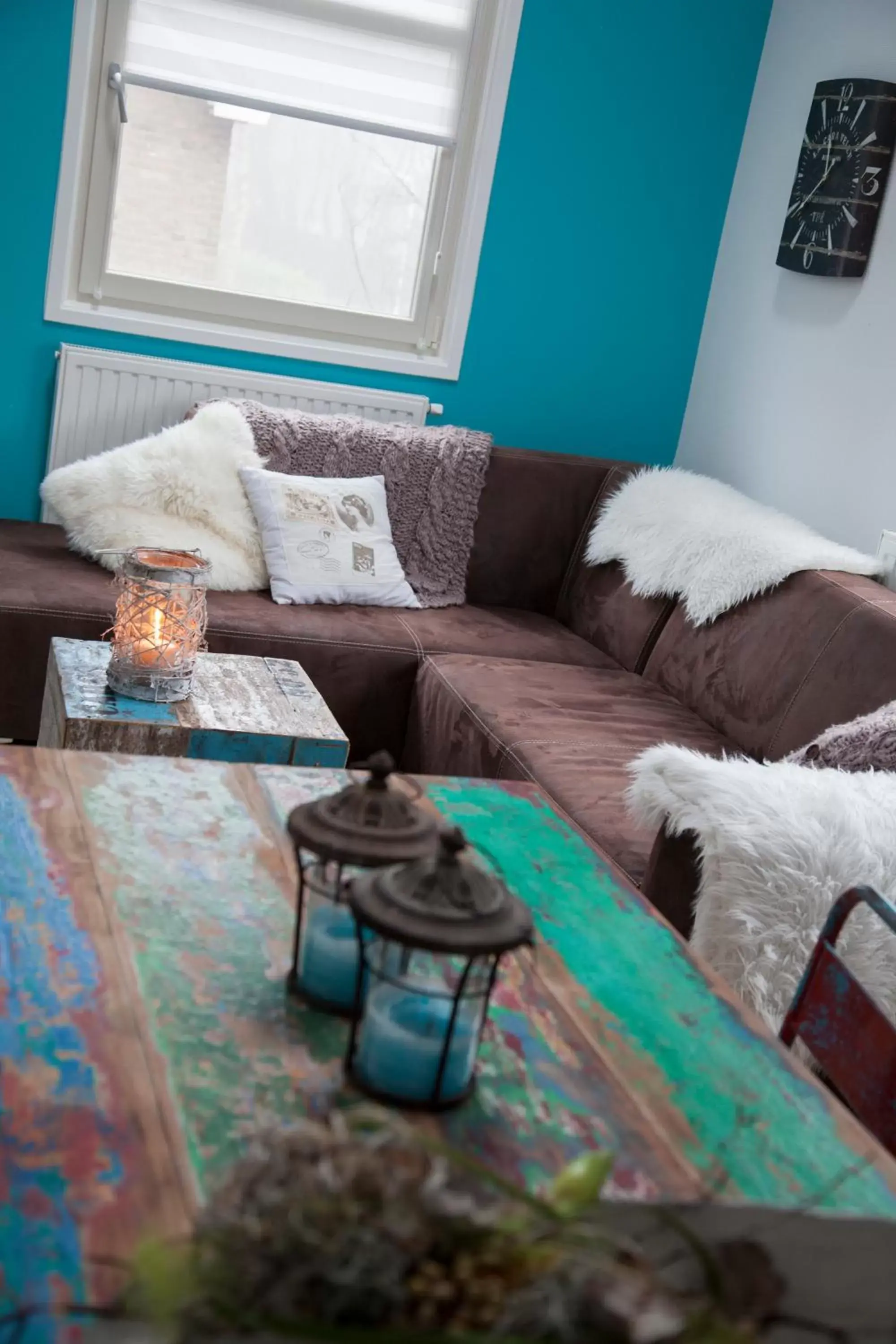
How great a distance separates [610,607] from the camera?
12.4 feet

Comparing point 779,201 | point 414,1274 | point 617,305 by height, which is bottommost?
point 414,1274

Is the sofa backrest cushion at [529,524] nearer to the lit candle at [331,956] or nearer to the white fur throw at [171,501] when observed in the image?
the white fur throw at [171,501]

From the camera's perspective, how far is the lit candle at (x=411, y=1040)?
3.37 feet

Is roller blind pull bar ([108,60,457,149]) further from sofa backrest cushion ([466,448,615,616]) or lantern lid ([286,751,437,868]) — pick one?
lantern lid ([286,751,437,868])

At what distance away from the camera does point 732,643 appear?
10.7 ft

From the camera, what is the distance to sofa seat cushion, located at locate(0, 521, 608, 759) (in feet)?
10.2

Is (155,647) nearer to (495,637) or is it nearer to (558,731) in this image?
(558,731)

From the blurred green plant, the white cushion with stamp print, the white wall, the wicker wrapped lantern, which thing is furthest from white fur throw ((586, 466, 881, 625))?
the blurred green plant

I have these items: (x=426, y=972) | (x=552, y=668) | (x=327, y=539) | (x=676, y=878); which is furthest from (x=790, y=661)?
(x=426, y=972)

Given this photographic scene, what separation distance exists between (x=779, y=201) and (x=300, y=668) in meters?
2.30

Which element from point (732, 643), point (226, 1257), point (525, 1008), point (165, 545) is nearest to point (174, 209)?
point (165, 545)

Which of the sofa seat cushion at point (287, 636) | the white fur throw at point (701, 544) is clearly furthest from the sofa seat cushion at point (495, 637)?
the white fur throw at point (701, 544)

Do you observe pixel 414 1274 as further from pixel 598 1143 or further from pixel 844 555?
pixel 844 555

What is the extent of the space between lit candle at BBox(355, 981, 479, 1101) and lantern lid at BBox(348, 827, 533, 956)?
3.0 inches
